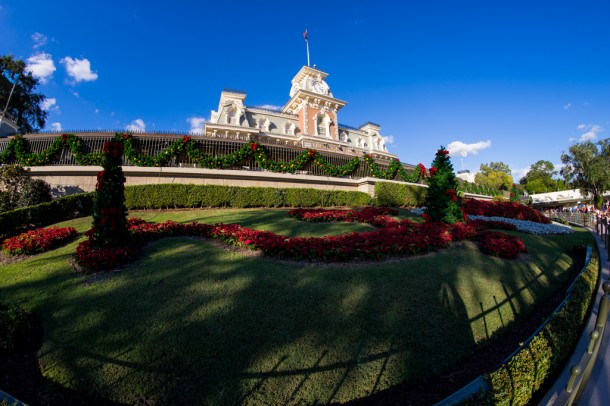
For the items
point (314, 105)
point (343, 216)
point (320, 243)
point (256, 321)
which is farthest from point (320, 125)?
point (256, 321)

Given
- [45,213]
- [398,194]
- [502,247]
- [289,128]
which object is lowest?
[502,247]

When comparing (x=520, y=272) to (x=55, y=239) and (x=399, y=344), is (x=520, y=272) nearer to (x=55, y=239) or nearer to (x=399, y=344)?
(x=399, y=344)

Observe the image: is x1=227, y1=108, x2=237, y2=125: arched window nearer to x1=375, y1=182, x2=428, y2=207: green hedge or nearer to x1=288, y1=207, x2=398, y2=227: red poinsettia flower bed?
x1=375, y1=182, x2=428, y2=207: green hedge

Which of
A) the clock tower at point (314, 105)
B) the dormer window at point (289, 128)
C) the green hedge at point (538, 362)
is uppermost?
the clock tower at point (314, 105)

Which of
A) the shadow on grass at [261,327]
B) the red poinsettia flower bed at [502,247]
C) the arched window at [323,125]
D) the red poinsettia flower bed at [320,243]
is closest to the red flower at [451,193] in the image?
the red poinsettia flower bed at [320,243]

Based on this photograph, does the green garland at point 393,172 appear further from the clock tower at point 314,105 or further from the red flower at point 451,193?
the clock tower at point 314,105

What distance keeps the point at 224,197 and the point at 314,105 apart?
3217 centimetres

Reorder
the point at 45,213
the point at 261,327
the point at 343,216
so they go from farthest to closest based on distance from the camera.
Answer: the point at 343,216, the point at 45,213, the point at 261,327

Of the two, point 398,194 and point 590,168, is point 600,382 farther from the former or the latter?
point 590,168

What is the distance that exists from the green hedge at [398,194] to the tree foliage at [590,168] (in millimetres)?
37947

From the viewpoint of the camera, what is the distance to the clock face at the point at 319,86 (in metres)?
42.2

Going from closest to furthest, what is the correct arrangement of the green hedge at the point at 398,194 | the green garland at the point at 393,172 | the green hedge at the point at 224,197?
the green hedge at the point at 224,197 < the green hedge at the point at 398,194 < the green garland at the point at 393,172

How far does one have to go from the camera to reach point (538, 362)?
3051 mm

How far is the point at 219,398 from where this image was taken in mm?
2684
